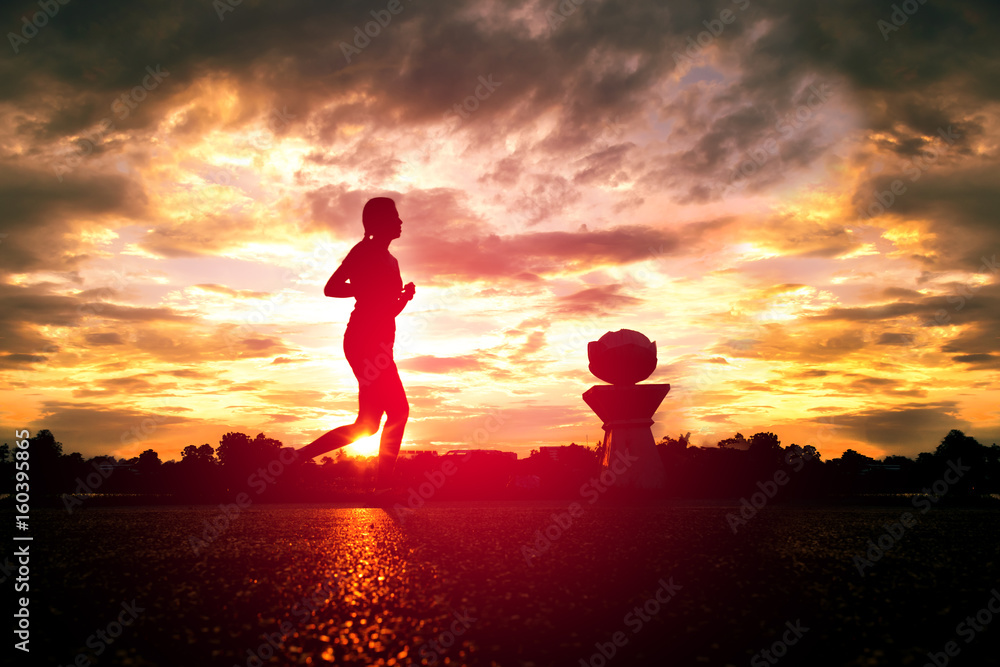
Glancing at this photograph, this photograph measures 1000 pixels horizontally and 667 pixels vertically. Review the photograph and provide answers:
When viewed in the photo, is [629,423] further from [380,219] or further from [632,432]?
[380,219]

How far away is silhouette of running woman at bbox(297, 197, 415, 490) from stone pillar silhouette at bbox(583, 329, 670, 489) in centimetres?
1196

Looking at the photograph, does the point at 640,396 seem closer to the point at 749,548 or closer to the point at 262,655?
the point at 749,548

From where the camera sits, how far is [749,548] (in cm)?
477

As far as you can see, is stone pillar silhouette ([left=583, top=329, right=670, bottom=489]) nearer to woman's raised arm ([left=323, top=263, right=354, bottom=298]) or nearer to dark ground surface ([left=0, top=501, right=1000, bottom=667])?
woman's raised arm ([left=323, top=263, right=354, bottom=298])

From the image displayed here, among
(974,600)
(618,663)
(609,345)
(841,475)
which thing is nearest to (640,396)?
(609,345)

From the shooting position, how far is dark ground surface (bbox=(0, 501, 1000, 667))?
7.24 feet

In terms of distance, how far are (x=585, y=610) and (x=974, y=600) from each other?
185cm

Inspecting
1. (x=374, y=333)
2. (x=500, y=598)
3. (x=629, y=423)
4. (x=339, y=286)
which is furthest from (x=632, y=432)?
(x=500, y=598)

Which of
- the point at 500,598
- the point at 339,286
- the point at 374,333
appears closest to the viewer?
the point at 500,598

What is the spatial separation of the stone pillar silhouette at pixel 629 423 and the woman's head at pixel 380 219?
1239cm

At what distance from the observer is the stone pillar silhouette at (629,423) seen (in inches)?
751

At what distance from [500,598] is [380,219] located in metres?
6.55

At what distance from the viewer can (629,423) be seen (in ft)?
63.9

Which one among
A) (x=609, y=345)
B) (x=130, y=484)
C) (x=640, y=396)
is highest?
(x=609, y=345)
